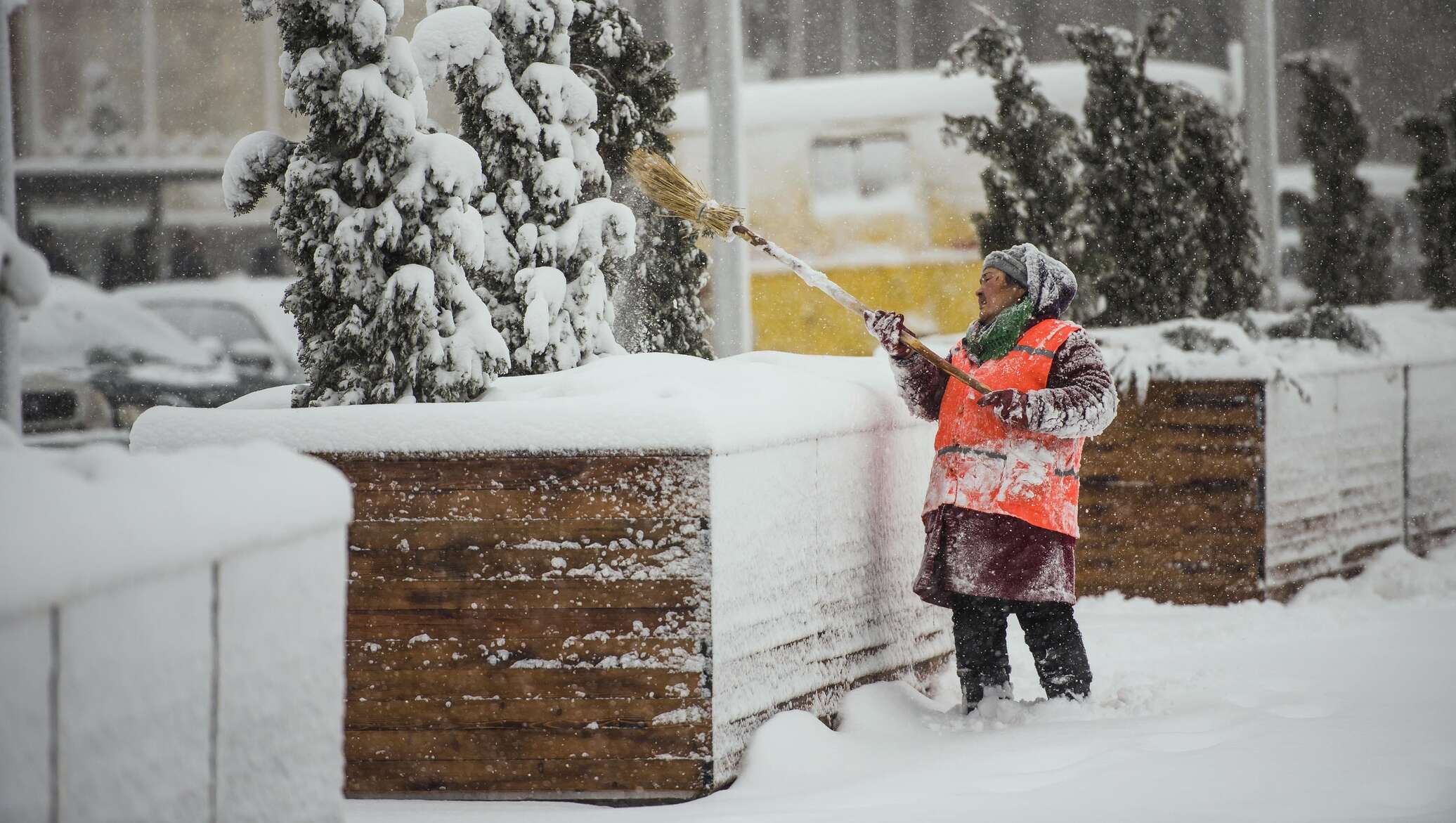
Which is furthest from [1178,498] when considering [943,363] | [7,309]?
[7,309]

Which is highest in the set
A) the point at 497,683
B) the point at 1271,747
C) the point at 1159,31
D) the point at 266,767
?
the point at 1159,31

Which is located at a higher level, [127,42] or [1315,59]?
[127,42]

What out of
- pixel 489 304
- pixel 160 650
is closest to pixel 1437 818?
pixel 160 650

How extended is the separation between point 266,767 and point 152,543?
0.62 metres

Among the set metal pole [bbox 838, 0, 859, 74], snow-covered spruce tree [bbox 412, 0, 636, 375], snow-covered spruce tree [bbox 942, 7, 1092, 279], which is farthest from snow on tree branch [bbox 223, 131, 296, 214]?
metal pole [bbox 838, 0, 859, 74]

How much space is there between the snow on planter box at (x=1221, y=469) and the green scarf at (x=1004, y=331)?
9.32 feet

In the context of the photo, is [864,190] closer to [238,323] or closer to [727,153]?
[238,323]

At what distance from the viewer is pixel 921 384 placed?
5.60 metres

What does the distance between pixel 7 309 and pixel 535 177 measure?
2.42 meters

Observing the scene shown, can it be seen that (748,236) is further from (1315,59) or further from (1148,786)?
(1315,59)

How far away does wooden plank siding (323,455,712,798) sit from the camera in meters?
4.41

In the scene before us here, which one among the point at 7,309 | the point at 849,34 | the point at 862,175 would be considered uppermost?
the point at 849,34

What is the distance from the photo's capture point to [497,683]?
4.47m

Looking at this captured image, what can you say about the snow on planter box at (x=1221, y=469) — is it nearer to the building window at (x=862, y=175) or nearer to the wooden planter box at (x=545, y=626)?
the wooden planter box at (x=545, y=626)
